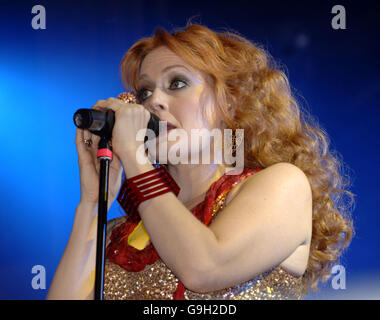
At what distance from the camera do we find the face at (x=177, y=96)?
1.19 metres

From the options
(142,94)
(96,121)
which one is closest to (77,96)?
(142,94)

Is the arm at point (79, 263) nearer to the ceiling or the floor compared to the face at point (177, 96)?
nearer to the floor

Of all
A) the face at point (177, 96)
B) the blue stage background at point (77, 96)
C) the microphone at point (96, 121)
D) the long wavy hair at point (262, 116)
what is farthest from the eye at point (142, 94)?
the blue stage background at point (77, 96)

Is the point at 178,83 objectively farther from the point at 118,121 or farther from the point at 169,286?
the point at 169,286

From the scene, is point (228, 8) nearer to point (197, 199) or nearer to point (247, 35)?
point (247, 35)

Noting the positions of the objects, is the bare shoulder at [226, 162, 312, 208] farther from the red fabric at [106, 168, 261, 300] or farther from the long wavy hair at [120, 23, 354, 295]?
the long wavy hair at [120, 23, 354, 295]

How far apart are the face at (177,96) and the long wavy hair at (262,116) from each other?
3cm

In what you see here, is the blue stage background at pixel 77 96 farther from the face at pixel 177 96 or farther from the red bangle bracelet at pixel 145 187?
the red bangle bracelet at pixel 145 187

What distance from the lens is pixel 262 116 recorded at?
52.9 inches

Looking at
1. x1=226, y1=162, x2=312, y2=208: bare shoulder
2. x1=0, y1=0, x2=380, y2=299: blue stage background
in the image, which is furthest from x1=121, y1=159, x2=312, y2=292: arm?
x1=0, y1=0, x2=380, y2=299: blue stage background

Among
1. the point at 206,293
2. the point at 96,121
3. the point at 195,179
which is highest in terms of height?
the point at 96,121

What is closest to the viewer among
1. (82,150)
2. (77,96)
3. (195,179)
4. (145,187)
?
(145,187)

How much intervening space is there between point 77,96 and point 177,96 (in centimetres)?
84

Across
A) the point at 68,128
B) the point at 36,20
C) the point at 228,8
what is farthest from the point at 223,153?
the point at 36,20
